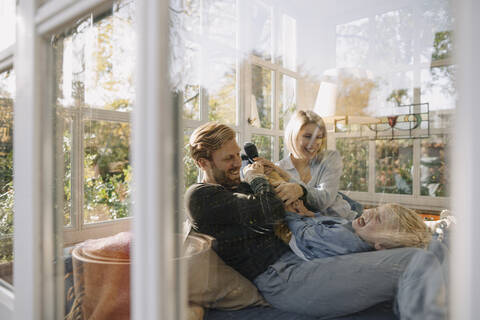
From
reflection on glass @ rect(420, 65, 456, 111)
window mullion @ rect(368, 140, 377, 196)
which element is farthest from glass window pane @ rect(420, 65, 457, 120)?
window mullion @ rect(368, 140, 377, 196)

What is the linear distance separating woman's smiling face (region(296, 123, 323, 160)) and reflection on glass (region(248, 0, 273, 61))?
0.85ft

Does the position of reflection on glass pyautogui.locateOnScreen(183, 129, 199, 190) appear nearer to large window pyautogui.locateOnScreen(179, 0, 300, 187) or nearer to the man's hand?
large window pyautogui.locateOnScreen(179, 0, 300, 187)

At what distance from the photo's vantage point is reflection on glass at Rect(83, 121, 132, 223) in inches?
32.4

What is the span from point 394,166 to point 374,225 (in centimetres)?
15

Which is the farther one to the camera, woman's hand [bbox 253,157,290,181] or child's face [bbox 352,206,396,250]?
woman's hand [bbox 253,157,290,181]

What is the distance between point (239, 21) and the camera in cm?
90

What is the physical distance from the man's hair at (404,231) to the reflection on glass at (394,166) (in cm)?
4

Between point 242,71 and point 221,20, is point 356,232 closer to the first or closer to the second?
point 242,71

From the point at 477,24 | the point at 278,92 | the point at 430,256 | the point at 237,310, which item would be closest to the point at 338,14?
the point at 278,92

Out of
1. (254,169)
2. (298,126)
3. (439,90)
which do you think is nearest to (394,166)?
(439,90)

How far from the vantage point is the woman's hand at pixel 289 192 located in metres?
0.87

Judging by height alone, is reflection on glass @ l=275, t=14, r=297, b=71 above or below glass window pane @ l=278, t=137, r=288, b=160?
above

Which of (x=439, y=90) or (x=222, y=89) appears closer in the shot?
(x=439, y=90)

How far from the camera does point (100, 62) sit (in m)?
0.91
